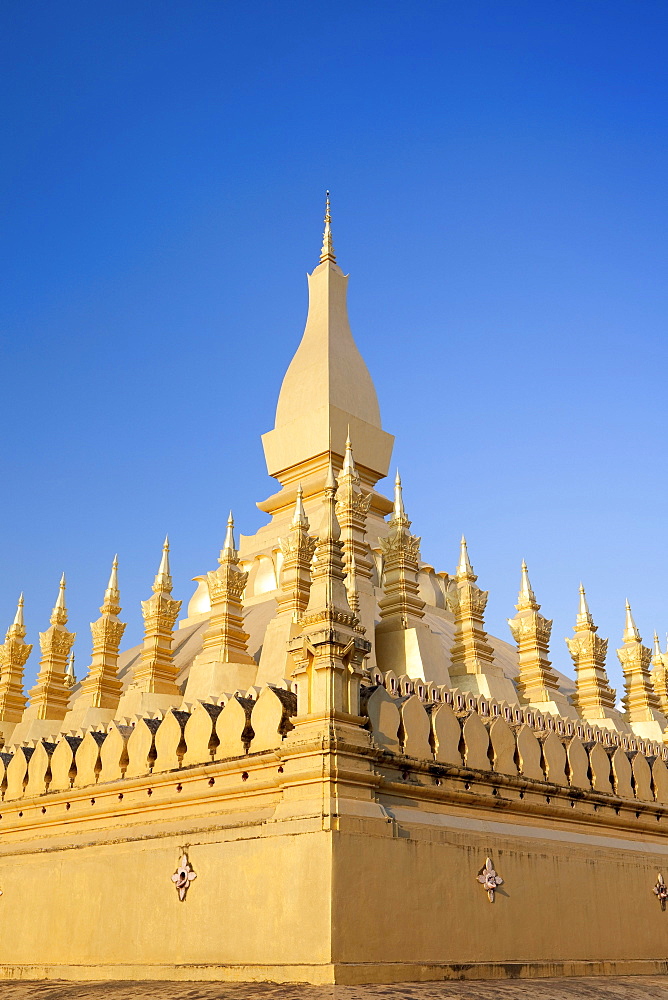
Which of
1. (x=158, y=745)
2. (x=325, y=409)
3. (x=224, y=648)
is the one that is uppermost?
(x=325, y=409)

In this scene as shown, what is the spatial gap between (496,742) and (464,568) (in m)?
9.86

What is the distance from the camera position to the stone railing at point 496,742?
432 inches

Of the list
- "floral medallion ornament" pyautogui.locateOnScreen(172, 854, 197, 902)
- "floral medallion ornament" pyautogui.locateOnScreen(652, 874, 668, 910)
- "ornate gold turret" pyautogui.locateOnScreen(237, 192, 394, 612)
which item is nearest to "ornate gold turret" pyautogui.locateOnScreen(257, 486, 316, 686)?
"ornate gold turret" pyautogui.locateOnScreen(237, 192, 394, 612)

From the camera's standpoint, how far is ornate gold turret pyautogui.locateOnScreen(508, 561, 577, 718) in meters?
21.7

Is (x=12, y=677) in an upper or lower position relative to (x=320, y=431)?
lower

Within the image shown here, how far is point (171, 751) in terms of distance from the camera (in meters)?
11.8

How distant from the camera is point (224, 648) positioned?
19250 mm

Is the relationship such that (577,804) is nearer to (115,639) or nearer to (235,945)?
(235,945)

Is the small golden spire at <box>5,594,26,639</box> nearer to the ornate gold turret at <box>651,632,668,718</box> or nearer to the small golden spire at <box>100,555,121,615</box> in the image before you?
the small golden spire at <box>100,555,121,615</box>

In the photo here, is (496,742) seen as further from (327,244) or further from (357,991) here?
(327,244)

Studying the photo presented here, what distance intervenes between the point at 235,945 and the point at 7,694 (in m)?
14.5

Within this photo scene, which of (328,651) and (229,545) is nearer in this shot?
(328,651)

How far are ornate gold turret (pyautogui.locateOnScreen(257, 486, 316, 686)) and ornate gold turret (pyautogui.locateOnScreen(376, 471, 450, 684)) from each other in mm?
1746

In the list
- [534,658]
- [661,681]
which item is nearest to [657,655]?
[661,681]
